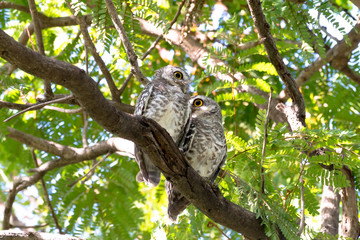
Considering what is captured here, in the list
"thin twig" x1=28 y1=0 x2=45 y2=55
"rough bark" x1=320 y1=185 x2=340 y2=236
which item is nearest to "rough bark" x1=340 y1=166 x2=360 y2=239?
"rough bark" x1=320 y1=185 x2=340 y2=236

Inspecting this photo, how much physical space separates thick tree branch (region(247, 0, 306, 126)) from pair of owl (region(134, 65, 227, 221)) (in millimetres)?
661

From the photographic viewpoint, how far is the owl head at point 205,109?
365 centimetres

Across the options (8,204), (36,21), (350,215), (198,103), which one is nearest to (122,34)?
(36,21)

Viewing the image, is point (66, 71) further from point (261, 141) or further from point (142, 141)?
point (261, 141)

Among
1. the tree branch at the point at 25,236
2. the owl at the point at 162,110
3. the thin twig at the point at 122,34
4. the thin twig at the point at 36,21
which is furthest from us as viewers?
the owl at the point at 162,110

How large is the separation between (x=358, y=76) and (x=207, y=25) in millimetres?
1664

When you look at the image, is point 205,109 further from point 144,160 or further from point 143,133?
point 143,133

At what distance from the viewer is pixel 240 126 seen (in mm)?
4957

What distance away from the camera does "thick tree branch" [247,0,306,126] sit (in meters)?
2.91

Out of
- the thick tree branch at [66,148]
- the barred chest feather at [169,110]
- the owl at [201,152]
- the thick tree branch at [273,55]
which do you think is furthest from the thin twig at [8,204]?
the thick tree branch at [273,55]

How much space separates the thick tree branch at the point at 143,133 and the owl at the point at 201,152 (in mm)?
601

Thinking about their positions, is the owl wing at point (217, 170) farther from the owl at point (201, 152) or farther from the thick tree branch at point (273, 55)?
the thick tree branch at point (273, 55)

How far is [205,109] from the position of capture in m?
3.69

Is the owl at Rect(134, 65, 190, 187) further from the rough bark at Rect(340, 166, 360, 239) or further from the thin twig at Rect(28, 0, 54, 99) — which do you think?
the rough bark at Rect(340, 166, 360, 239)
